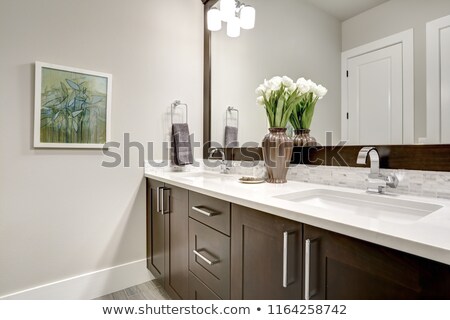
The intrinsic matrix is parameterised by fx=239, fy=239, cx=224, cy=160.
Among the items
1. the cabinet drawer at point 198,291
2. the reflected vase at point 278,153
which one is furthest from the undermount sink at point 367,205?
the cabinet drawer at point 198,291

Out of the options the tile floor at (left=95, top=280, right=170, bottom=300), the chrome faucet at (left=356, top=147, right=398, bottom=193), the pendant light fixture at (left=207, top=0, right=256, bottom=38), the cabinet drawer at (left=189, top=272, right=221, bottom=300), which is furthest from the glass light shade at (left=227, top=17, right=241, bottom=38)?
the tile floor at (left=95, top=280, right=170, bottom=300)

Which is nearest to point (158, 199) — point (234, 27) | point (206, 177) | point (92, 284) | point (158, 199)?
point (158, 199)

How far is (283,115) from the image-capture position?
1352 millimetres

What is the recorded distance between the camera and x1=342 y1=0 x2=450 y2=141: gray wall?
3.03 feet

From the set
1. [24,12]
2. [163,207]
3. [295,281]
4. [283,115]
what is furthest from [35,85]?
[295,281]

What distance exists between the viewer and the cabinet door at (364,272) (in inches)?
18.4

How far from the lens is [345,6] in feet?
3.91

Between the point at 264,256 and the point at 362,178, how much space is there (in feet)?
2.06

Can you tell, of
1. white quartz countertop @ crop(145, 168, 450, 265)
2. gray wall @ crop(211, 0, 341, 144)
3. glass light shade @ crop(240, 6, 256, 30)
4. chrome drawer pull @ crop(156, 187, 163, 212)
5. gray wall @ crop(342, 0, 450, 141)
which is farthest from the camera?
glass light shade @ crop(240, 6, 256, 30)

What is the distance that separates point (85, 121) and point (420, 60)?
183 centimetres

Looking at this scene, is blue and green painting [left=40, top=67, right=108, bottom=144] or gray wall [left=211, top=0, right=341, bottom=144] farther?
blue and green painting [left=40, top=67, right=108, bottom=144]

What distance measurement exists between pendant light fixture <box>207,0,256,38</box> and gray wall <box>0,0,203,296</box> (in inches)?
8.4

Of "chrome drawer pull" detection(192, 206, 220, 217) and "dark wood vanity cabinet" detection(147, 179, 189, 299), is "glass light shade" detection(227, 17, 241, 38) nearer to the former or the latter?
"dark wood vanity cabinet" detection(147, 179, 189, 299)

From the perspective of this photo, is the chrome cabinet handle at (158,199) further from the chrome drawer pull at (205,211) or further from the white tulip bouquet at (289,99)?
the white tulip bouquet at (289,99)
